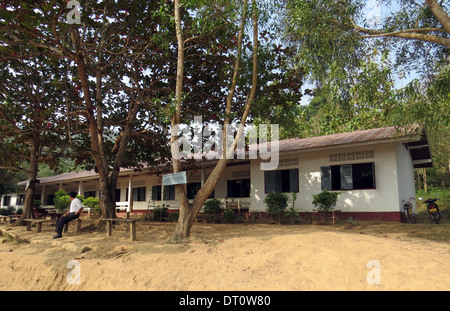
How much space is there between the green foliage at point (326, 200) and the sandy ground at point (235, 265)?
10.1 ft

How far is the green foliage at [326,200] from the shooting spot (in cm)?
1123

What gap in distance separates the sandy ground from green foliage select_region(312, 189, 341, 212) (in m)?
3.09

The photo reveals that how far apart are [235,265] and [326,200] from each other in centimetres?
646

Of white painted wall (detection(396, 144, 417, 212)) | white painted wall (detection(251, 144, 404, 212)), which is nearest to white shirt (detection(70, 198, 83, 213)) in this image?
white painted wall (detection(251, 144, 404, 212))

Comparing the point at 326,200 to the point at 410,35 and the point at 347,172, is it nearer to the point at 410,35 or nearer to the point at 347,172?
the point at 347,172

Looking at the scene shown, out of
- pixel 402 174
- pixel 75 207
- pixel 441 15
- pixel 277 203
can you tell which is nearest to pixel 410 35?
pixel 441 15

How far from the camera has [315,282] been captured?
15.5ft

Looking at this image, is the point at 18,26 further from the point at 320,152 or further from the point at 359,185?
the point at 359,185

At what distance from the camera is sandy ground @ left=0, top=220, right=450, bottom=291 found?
15.4 feet

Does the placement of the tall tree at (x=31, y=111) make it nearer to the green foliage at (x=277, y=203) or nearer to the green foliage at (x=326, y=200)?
the green foliage at (x=277, y=203)

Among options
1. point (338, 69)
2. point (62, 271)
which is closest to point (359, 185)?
point (338, 69)

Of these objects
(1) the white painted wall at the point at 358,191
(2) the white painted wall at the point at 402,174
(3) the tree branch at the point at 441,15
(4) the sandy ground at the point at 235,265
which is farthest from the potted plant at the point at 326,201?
(3) the tree branch at the point at 441,15

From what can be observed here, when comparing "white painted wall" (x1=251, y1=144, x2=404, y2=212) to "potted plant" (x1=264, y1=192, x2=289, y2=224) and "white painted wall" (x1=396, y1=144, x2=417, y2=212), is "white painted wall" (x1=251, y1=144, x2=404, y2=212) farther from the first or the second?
"potted plant" (x1=264, y1=192, x2=289, y2=224)
